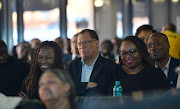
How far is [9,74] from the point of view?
16.9 ft

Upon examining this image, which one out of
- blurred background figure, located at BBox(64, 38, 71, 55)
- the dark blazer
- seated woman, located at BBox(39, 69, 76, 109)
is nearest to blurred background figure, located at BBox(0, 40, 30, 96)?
the dark blazer

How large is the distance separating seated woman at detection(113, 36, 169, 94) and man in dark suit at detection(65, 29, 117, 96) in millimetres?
474

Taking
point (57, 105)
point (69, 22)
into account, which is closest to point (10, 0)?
point (69, 22)

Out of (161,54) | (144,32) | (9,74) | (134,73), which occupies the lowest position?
(9,74)

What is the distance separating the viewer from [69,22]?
1207cm

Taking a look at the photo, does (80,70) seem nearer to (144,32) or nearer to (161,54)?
(161,54)

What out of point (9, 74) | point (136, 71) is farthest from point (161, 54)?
point (9, 74)

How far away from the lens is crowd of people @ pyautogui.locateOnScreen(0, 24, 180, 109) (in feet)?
8.85

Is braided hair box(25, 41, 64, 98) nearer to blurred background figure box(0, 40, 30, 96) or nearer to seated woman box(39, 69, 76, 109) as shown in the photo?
blurred background figure box(0, 40, 30, 96)

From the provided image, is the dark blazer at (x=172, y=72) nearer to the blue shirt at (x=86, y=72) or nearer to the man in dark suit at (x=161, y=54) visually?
the man in dark suit at (x=161, y=54)

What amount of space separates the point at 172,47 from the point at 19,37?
5.32 m

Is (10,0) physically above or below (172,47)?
above

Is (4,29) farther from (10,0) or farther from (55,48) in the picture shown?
(55,48)

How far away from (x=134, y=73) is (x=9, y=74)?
1.83 meters
